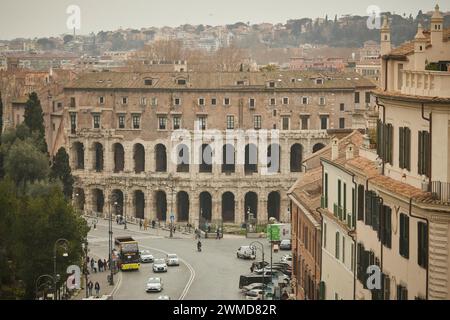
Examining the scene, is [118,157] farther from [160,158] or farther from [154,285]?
[154,285]

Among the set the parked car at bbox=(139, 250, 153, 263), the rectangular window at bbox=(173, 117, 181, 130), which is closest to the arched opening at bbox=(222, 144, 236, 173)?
the rectangular window at bbox=(173, 117, 181, 130)

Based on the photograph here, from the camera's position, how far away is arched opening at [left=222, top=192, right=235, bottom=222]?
281 ft

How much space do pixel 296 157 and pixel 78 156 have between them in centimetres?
1471

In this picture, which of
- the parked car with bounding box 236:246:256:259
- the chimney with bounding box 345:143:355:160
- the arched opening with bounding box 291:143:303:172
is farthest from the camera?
the arched opening with bounding box 291:143:303:172

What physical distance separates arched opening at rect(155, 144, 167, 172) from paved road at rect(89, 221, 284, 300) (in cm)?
833

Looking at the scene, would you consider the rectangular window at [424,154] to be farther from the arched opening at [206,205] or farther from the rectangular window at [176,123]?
the arched opening at [206,205]

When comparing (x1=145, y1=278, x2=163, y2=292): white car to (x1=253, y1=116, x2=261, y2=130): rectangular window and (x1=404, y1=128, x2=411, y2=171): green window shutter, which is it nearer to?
(x1=404, y1=128, x2=411, y2=171): green window shutter

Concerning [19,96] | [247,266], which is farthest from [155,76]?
[247,266]

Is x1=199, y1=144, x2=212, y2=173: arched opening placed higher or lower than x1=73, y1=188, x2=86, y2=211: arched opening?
higher

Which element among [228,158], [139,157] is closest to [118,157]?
[139,157]

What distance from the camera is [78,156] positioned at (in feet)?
287

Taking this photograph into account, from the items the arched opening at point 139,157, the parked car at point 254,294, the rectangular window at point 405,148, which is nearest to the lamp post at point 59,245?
the parked car at point 254,294

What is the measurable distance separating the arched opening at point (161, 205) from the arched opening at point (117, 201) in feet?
7.75

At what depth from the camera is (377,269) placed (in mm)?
27156
